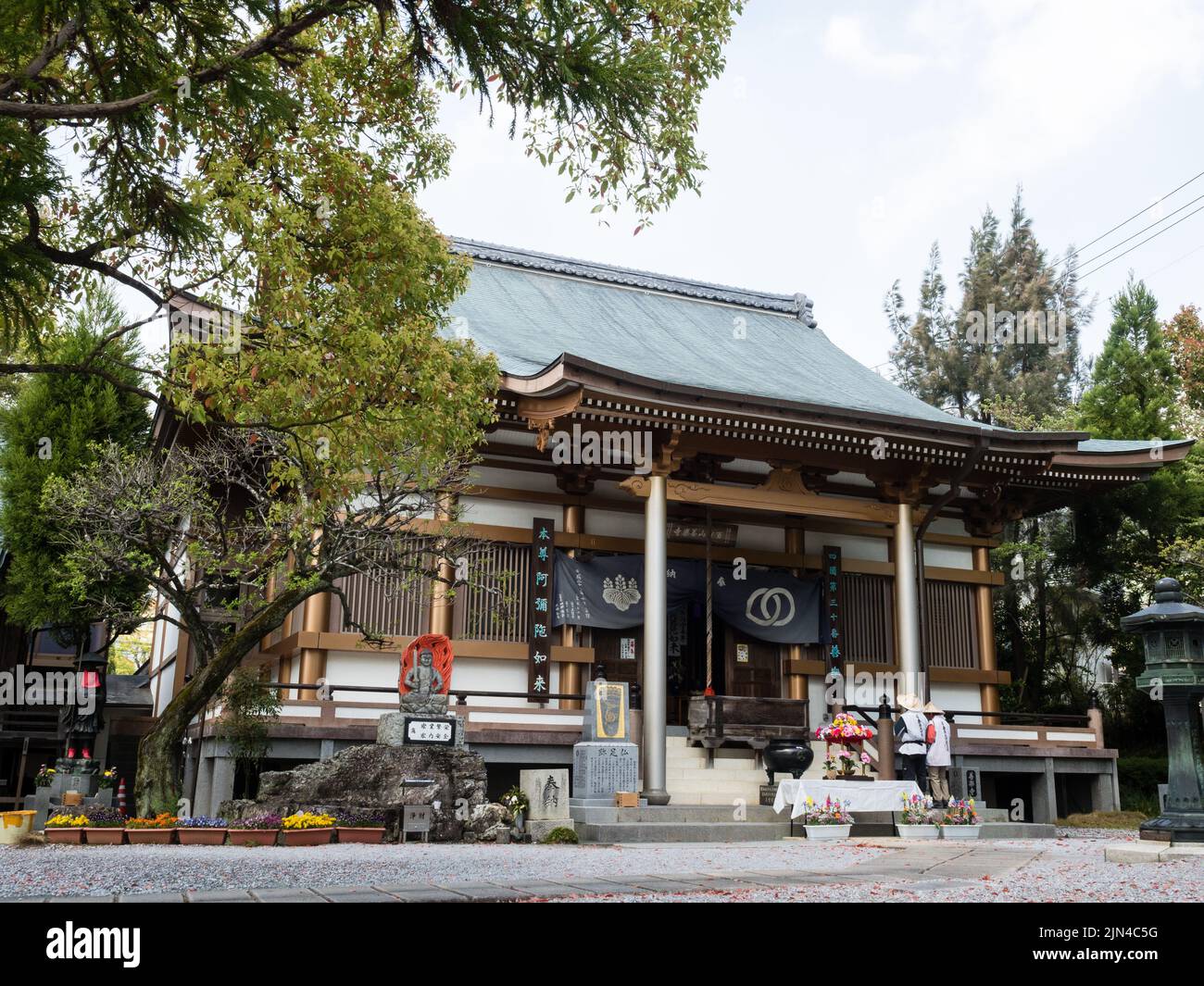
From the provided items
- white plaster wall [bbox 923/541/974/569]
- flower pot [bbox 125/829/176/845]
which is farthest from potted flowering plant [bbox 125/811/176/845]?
white plaster wall [bbox 923/541/974/569]

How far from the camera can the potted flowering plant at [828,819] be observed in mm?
12133

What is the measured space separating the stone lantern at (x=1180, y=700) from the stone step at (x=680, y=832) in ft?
14.4

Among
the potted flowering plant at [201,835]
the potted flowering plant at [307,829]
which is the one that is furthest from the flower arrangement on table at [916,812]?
the potted flowering plant at [201,835]

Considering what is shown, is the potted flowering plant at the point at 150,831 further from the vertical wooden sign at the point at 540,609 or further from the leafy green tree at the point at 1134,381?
the leafy green tree at the point at 1134,381

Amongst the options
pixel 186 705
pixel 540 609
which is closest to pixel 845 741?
pixel 540 609

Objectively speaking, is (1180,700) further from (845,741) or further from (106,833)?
(106,833)

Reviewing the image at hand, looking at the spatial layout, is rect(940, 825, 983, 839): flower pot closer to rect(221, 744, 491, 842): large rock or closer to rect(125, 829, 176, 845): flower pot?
rect(221, 744, 491, 842): large rock

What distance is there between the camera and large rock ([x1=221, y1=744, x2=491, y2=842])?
1080cm

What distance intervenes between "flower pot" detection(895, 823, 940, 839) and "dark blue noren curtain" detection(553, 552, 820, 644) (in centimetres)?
459

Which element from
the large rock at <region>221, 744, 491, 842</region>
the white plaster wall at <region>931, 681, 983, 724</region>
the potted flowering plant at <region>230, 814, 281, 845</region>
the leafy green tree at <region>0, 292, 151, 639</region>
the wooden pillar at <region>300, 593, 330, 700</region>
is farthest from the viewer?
the leafy green tree at <region>0, 292, 151, 639</region>

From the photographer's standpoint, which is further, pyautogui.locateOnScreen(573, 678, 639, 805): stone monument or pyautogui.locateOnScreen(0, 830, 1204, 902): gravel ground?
pyautogui.locateOnScreen(573, 678, 639, 805): stone monument

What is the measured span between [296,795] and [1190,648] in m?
8.75

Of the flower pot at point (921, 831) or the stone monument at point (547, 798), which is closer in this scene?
the stone monument at point (547, 798)

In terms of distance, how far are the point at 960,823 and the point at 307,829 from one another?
761cm
